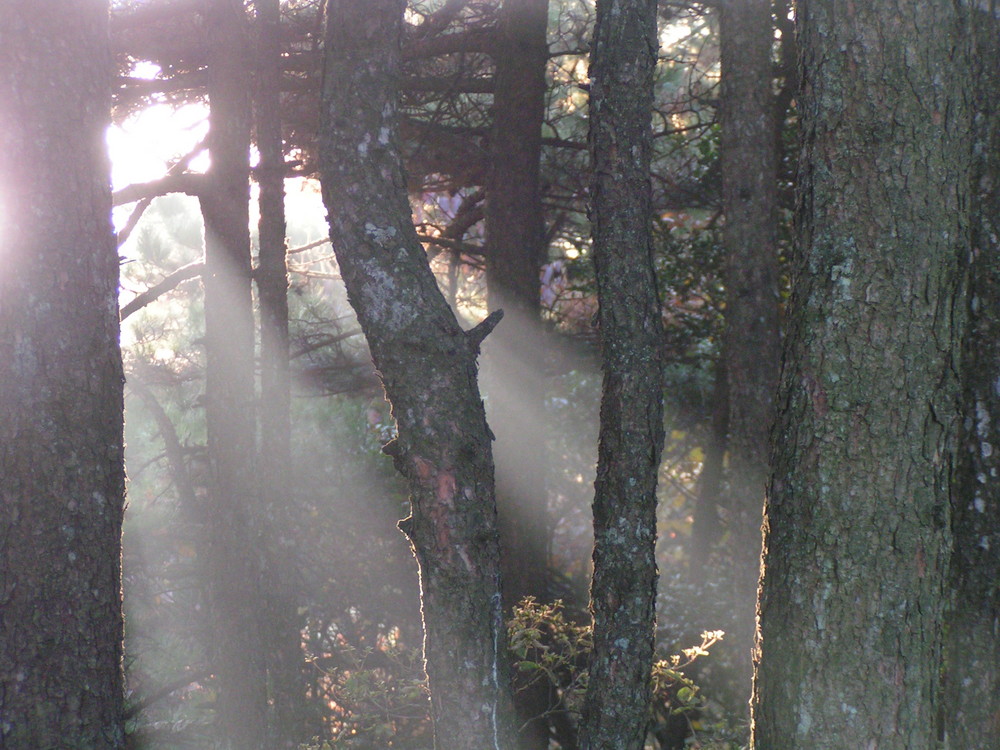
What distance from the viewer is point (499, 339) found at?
25.8 feet

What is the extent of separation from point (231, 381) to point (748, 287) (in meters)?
3.81

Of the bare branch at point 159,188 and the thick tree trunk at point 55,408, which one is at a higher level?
the bare branch at point 159,188

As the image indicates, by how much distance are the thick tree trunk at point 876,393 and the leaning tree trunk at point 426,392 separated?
116 cm

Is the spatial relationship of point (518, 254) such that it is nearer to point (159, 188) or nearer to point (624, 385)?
point (159, 188)

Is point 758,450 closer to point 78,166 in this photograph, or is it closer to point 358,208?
point 358,208

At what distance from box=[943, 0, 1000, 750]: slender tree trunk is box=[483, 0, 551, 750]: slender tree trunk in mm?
4245

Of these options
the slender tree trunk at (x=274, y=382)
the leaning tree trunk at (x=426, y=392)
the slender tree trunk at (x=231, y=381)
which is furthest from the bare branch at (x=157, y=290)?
the leaning tree trunk at (x=426, y=392)

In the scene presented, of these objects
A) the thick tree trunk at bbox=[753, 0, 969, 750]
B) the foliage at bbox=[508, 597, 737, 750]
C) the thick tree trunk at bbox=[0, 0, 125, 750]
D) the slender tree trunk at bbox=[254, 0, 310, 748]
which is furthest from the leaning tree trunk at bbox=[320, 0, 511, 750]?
the slender tree trunk at bbox=[254, 0, 310, 748]

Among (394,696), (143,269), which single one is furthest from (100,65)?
(143,269)

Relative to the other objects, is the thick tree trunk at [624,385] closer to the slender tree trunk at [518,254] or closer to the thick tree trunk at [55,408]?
the thick tree trunk at [55,408]

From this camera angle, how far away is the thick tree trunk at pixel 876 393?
10.8 feet

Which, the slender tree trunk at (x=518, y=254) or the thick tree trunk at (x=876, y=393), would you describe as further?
the slender tree trunk at (x=518, y=254)

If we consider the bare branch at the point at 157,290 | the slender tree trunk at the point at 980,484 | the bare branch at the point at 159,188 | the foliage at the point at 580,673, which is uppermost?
the bare branch at the point at 159,188

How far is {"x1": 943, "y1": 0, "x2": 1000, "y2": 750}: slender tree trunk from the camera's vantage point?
373 centimetres
